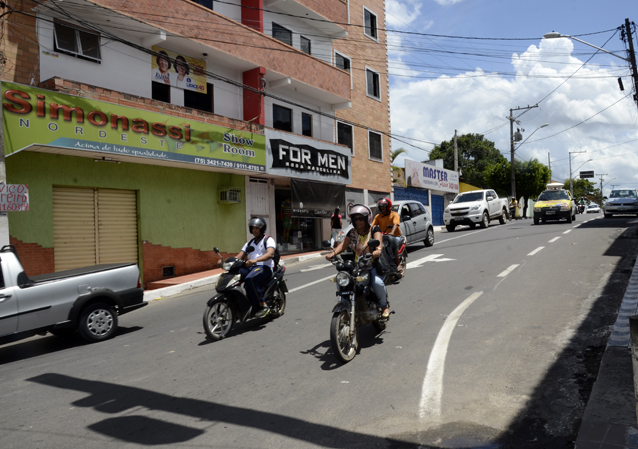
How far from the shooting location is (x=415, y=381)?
489 cm

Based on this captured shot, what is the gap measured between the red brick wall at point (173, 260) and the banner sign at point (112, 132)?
277 cm

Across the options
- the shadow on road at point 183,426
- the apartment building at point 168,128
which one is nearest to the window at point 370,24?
the apartment building at point 168,128

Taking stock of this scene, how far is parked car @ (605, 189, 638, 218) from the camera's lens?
2723 cm

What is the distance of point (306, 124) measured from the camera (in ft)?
71.7

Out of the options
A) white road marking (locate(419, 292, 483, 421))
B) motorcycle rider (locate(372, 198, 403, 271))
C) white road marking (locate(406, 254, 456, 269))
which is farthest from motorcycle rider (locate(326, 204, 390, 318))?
white road marking (locate(406, 254, 456, 269))

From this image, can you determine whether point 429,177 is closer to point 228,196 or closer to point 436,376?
point 228,196

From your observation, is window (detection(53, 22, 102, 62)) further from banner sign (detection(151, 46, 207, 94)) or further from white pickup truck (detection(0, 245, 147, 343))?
white pickup truck (detection(0, 245, 147, 343))

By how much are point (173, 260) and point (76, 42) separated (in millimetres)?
6556

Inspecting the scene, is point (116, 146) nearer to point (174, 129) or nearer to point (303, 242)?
point (174, 129)

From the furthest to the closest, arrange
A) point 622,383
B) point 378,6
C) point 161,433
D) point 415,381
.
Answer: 1. point 378,6
2. point 415,381
3. point 622,383
4. point 161,433

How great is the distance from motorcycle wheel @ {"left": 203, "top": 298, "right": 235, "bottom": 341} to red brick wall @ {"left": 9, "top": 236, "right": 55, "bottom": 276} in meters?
6.95

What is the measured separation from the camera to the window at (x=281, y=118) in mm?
19891

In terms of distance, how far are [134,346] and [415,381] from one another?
431 cm

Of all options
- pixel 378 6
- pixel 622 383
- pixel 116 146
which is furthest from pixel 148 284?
pixel 378 6
